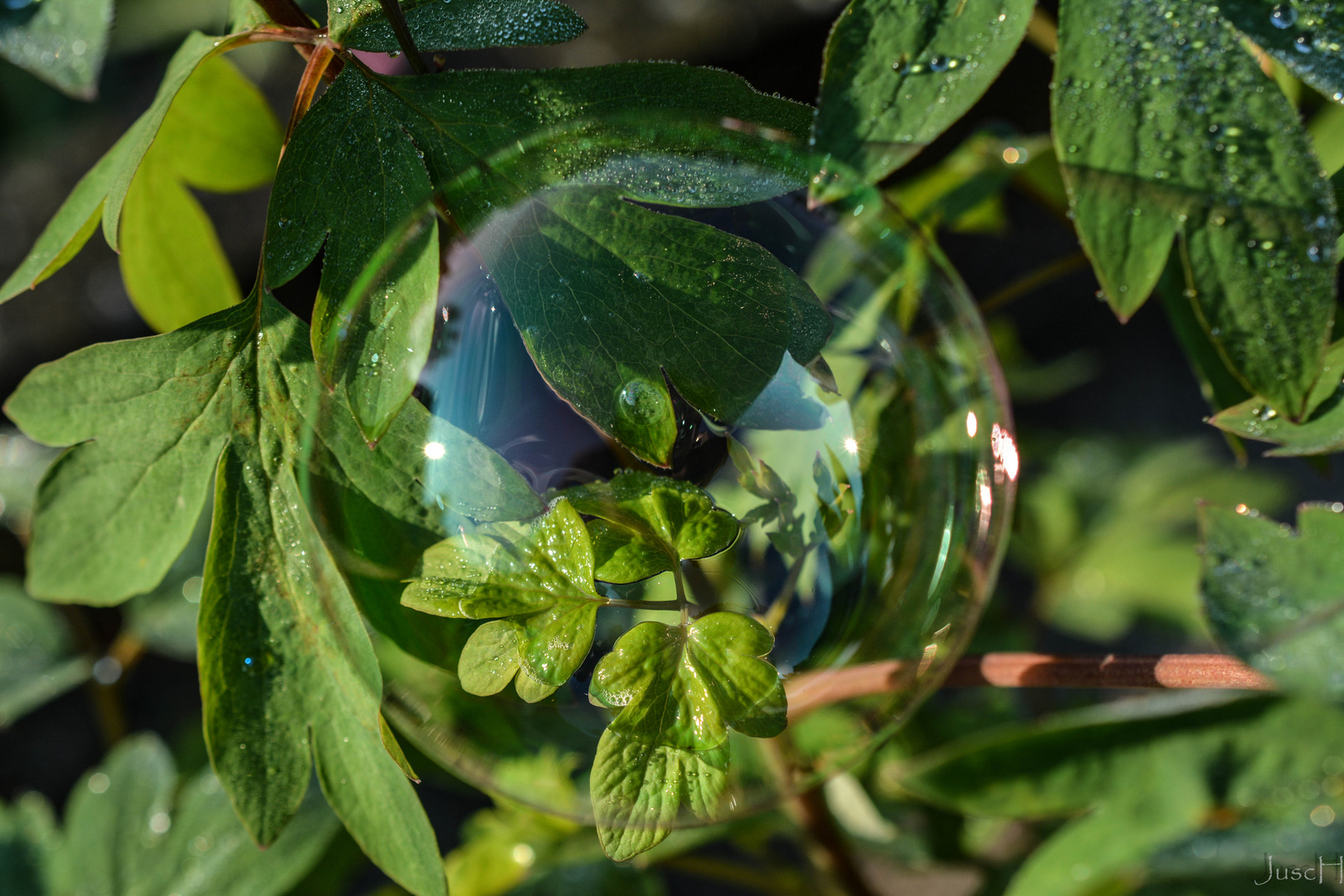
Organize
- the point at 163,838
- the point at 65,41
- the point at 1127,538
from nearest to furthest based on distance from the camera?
the point at 65,41 → the point at 163,838 → the point at 1127,538

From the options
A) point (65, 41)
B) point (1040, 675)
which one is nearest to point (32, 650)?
point (65, 41)

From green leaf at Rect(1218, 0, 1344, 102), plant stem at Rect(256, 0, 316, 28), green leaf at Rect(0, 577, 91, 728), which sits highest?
green leaf at Rect(1218, 0, 1344, 102)

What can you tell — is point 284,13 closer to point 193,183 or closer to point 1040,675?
point 193,183

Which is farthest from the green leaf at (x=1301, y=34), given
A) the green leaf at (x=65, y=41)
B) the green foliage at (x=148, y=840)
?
the green foliage at (x=148, y=840)

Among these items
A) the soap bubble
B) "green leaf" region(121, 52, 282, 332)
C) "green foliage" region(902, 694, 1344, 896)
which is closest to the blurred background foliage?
"green foliage" region(902, 694, 1344, 896)

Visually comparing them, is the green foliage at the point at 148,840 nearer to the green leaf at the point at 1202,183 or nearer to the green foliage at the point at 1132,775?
the green foliage at the point at 1132,775

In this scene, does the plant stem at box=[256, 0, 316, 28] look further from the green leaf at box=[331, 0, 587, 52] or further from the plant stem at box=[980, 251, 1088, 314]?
the plant stem at box=[980, 251, 1088, 314]
